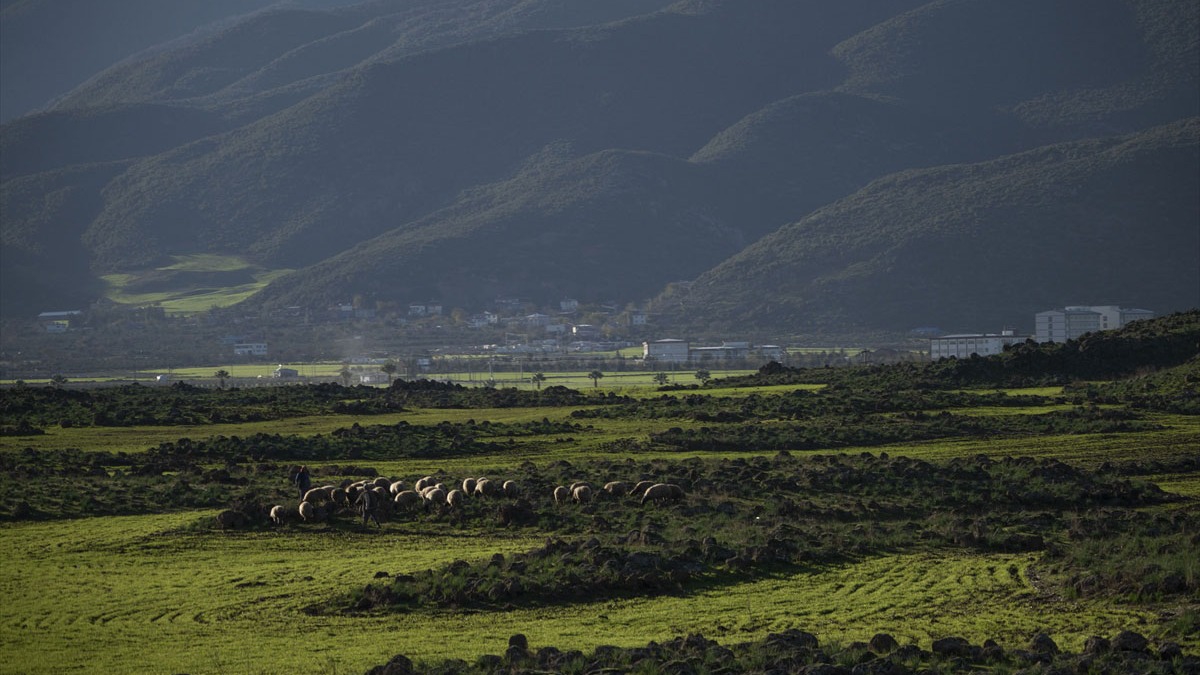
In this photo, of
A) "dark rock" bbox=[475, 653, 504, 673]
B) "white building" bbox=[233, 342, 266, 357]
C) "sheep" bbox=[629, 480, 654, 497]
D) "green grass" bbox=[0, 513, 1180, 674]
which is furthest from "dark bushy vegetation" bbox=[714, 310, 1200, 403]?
"white building" bbox=[233, 342, 266, 357]

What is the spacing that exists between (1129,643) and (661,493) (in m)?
13.6

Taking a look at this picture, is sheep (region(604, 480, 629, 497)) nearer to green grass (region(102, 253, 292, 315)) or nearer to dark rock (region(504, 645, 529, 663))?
dark rock (region(504, 645, 529, 663))

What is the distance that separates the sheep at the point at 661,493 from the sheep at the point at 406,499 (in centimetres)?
430

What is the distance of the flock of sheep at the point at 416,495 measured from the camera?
27750mm

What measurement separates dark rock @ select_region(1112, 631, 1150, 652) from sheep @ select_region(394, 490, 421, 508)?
607 inches

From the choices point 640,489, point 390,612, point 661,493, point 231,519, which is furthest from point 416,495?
point 390,612

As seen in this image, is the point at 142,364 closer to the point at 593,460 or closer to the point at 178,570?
the point at 593,460

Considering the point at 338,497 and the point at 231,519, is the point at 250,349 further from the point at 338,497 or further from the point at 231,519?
the point at 231,519

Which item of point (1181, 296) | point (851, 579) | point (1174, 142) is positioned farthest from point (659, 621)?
point (1174, 142)

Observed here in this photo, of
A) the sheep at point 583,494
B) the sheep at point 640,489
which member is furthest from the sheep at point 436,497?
the sheep at point 640,489

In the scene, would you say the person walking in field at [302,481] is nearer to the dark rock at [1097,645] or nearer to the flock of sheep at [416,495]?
the flock of sheep at [416,495]

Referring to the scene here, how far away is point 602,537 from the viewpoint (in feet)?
82.7

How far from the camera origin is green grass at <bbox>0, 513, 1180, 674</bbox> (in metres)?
18.1

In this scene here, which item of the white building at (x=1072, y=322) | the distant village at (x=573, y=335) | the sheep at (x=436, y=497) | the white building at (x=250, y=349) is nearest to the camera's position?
the sheep at (x=436, y=497)
